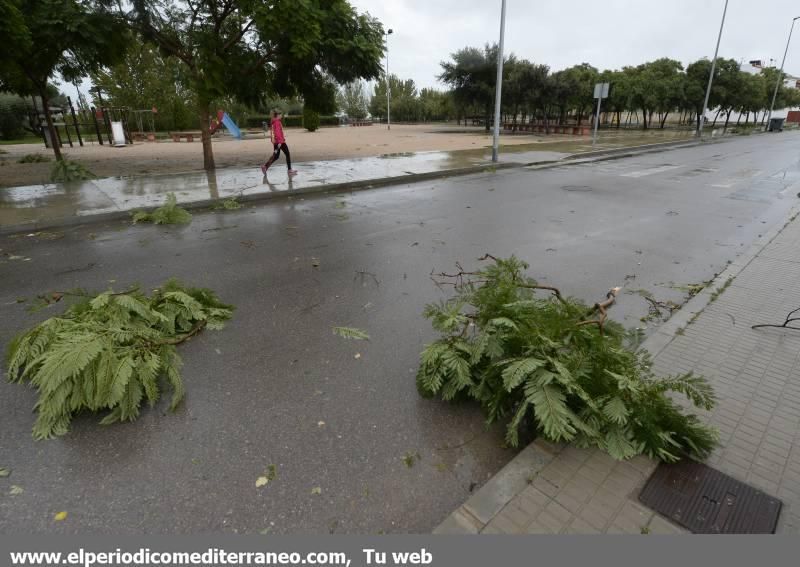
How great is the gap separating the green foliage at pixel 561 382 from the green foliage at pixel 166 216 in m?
7.34

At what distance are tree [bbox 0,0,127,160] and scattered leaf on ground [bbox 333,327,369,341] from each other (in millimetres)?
10191

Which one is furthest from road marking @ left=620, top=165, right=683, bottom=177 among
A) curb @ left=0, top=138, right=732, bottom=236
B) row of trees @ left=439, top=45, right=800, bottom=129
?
row of trees @ left=439, top=45, right=800, bottom=129

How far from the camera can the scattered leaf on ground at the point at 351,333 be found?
13.9 feet

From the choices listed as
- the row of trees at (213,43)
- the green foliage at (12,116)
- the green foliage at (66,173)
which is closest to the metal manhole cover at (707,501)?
the row of trees at (213,43)

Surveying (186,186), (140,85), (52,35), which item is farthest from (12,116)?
(186,186)

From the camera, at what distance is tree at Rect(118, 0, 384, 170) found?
41.0ft

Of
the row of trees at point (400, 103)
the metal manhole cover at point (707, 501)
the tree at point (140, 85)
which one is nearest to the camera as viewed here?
the metal manhole cover at point (707, 501)

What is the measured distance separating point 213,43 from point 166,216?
6969mm

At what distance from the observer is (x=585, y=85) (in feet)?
125

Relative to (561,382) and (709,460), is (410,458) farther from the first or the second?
(709,460)

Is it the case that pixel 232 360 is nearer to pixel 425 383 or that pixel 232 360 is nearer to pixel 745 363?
pixel 425 383

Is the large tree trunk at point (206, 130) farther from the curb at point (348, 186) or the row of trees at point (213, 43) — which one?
the curb at point (348, 186)

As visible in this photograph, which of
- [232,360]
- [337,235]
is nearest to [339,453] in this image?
[232,360]

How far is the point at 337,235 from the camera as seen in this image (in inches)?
307
